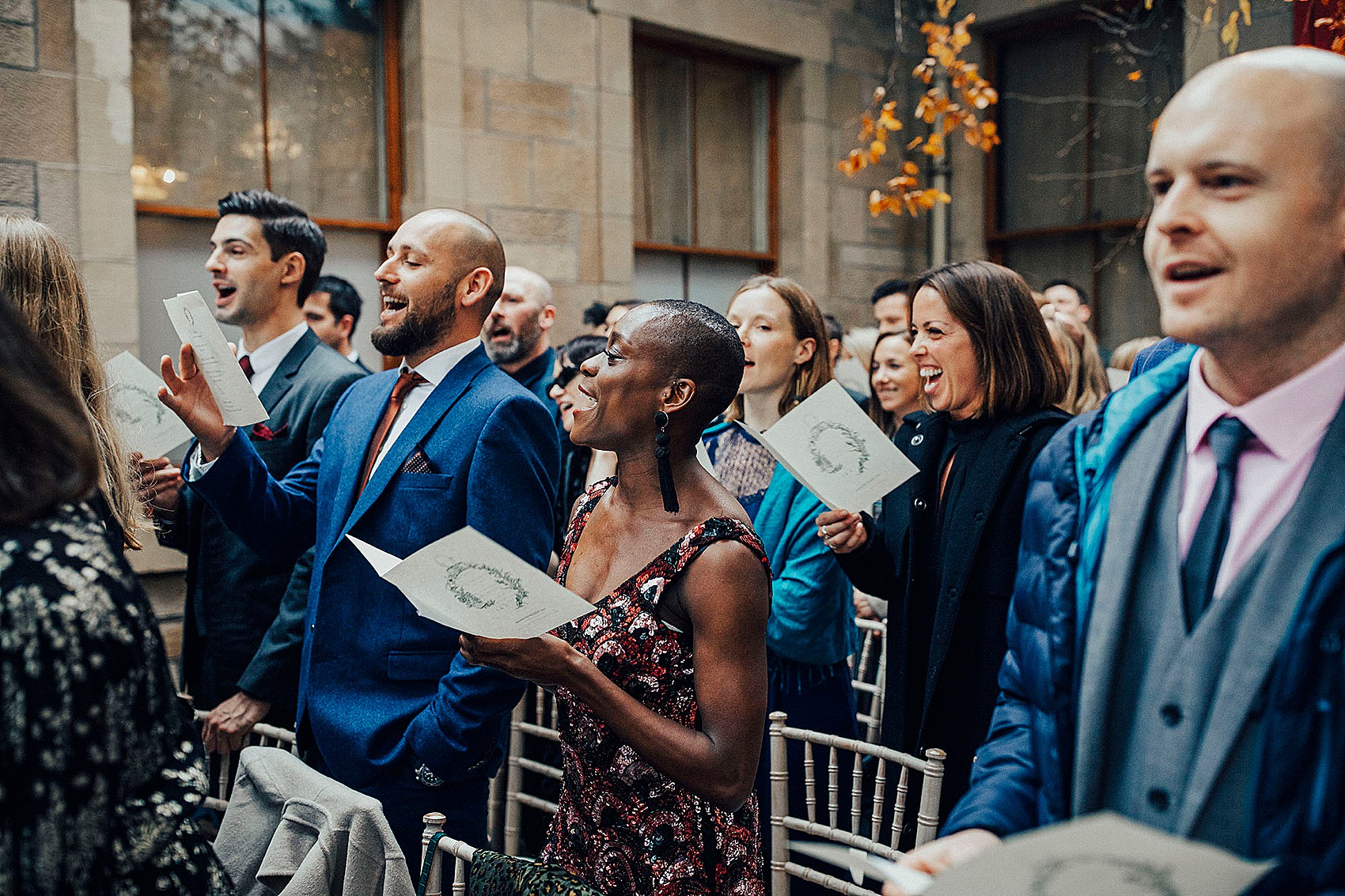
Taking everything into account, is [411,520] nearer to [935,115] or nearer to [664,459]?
[664,459]

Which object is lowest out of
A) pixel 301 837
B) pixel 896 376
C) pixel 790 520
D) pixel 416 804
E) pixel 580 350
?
pixel 416 804

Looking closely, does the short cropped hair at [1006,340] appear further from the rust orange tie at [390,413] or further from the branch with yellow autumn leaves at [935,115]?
the branch with yellow autumn leaves at [935,115]

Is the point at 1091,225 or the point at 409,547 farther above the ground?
the point at 1091,225

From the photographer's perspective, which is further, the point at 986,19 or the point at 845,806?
the point at 986,19

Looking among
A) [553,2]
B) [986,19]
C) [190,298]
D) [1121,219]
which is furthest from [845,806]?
[986,19]

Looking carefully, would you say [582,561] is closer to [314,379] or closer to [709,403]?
[709,403]

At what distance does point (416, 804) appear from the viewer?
8.22 feet

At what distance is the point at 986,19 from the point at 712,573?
6.85 meters

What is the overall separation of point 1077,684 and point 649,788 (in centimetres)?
82

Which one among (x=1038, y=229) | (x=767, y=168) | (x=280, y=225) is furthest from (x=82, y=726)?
(x=1038, y=229)

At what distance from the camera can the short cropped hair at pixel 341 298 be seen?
511cm

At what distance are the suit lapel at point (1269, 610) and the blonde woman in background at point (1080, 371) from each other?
276 cm

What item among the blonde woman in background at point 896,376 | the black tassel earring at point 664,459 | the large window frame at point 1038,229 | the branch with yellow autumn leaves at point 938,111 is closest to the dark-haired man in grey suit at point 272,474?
the black tassel earring at point 664,459

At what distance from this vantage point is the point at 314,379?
333 centimetres
